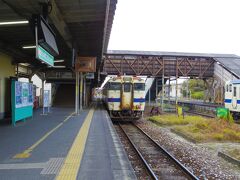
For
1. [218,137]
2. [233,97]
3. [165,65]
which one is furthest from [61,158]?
[165,65]

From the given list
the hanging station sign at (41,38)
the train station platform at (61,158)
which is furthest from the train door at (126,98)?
the hanging station sign at (41,38)

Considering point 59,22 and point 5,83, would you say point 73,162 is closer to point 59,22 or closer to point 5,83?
point 59,22

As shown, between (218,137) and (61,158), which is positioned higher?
(61,158)

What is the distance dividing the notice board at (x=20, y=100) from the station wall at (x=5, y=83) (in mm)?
1595

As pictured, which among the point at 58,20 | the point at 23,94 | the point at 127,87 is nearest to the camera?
the point at 58,20

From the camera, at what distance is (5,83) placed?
635 inches

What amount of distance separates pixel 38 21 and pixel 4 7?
1953 millimetres

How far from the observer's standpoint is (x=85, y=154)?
7.49m

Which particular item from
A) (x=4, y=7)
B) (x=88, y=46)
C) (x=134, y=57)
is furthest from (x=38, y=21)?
(x=134, y=57)

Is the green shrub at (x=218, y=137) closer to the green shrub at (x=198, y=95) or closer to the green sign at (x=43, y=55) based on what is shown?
the green sign at (x=43, y=55)

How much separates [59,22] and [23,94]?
429cm

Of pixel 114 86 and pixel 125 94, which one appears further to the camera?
pixel 114 86

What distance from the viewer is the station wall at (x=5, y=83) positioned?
1572 cm

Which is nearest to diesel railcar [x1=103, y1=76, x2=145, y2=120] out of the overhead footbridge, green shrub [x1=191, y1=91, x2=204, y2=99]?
the overhead footbridge
